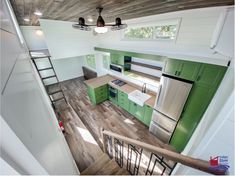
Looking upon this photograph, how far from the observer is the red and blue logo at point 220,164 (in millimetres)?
718

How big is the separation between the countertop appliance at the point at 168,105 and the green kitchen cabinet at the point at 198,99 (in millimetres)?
110

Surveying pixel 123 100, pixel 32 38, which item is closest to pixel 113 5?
pixel 123 100

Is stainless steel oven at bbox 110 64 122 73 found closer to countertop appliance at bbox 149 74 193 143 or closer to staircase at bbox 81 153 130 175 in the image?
countertop appliance at bbox 149 74 193 143

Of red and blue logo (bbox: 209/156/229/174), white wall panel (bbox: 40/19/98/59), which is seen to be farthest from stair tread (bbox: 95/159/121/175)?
white wall panel (bbox: 40/19/98/59)

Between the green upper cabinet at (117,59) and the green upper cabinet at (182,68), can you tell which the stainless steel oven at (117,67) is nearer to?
the green upper cabinet at (117,59)

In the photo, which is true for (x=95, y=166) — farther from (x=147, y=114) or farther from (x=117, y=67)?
(x=117, y=67)

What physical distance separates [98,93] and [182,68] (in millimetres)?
3262

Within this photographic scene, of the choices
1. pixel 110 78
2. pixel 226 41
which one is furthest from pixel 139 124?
pixel 226 41

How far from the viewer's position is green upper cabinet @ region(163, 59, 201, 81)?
6.39 feet

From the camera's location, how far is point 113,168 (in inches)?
75.9

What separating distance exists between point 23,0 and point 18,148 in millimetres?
2246

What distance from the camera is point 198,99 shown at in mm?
2033

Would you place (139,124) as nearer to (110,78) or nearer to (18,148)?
(110,78)

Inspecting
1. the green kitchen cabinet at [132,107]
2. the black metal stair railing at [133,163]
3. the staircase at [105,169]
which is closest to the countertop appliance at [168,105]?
the black metal stair railing at [133,163]
